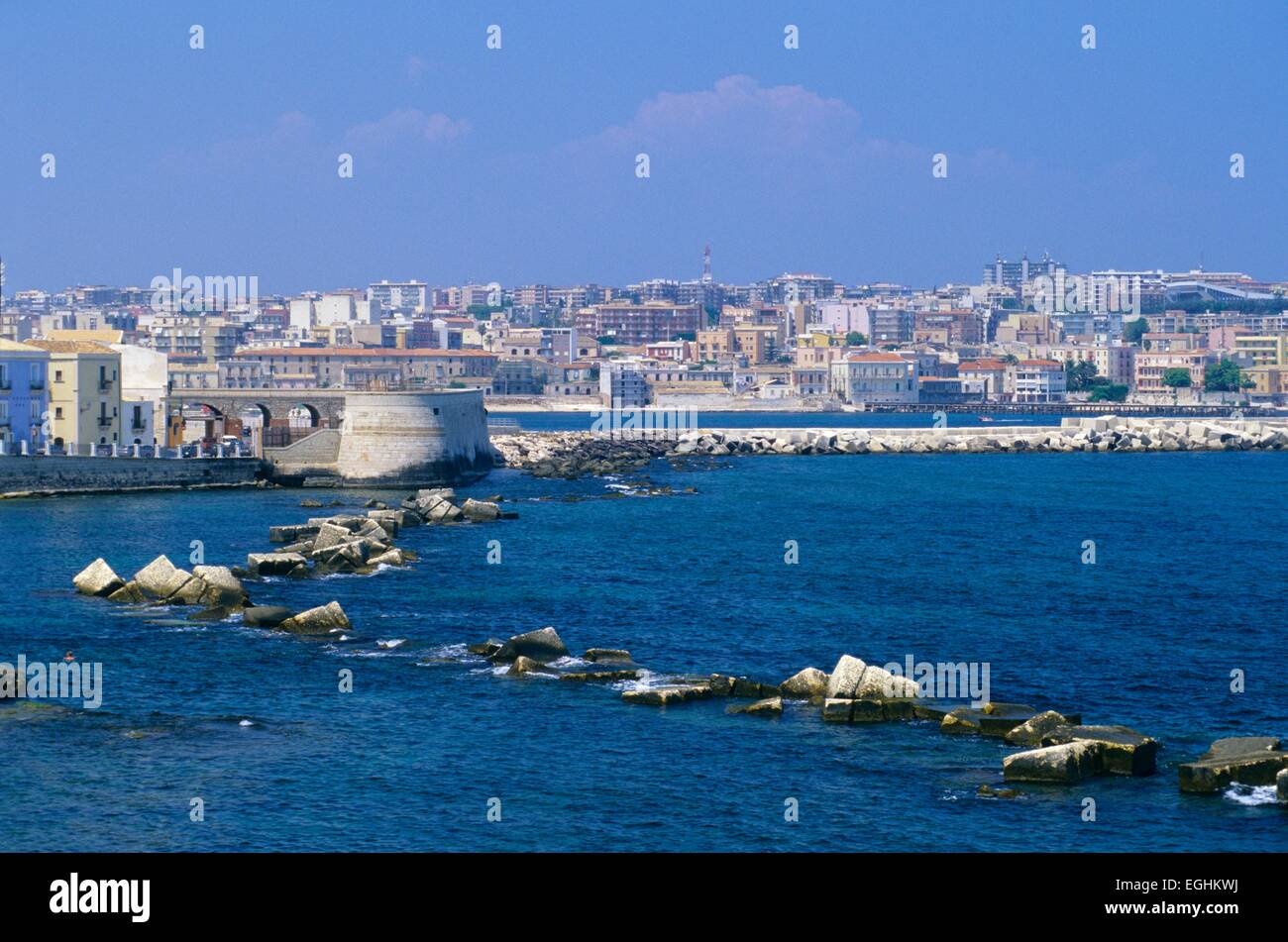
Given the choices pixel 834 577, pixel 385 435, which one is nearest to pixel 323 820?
pixel 834 577

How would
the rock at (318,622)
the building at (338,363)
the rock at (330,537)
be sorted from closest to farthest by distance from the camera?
the rock at (318,622), the rock at (330,537), the building at (338,363)

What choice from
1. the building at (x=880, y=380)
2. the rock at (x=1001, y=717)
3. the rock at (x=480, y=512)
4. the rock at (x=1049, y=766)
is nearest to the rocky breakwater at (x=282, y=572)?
the rock at (x=480, y=512)

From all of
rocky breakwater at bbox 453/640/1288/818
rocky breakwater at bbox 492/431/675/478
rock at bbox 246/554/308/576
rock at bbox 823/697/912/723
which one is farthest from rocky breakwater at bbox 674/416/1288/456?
rock at bbox 823/697/912/723

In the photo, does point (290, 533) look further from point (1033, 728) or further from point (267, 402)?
point (1033, 728)

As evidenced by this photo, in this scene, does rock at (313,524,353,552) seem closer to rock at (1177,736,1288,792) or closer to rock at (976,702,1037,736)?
rock at (976,702,1037,736)

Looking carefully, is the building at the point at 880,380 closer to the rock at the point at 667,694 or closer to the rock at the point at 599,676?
the rock at the point at 599,676

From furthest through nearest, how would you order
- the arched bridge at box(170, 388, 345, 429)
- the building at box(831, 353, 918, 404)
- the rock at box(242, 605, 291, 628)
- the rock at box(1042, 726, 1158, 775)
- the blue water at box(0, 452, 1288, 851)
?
the building at box(831, 353, 918, 404) < the arched bridge at box(170, 388, 345, 429) < the rock at box(242, 605, 291, 628) < the rock at box(1042, 726, 1158, 775) < the blue water at box(0, 452, 1288, 851)
